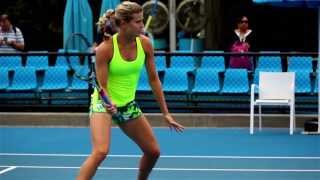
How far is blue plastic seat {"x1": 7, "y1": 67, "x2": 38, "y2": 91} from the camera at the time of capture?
17.3 meters

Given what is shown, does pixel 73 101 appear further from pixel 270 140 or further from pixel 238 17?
pixel 238 17

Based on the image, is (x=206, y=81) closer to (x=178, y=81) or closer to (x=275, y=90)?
(x=178, y=81)

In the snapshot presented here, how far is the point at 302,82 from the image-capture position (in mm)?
16469

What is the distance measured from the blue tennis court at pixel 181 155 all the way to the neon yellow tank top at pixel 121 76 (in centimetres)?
273

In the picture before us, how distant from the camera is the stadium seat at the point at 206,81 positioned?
16.8m

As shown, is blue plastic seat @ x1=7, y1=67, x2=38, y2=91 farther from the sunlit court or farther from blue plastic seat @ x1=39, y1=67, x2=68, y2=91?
blue plastic seat @ x1=39, y1=67, x2=68, y2=91

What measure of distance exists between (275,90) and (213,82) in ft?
5.36

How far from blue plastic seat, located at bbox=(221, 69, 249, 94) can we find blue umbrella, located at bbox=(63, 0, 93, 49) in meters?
3.73

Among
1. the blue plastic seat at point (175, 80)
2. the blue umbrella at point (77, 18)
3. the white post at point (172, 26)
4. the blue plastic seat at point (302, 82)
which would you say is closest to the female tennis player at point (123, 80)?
the blue plastic seat at point (302, 82)

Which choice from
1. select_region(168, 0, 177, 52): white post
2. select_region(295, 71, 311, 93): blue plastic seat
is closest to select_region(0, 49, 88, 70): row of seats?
select_region(295, 71, 311, 93): blue plastic seat

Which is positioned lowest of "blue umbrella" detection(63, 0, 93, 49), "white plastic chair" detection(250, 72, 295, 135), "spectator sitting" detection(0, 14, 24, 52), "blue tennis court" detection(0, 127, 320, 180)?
"blue tennis court" detection(0, 127, 320, 180)

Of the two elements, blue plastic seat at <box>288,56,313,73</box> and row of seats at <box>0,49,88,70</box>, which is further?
row of seats at <box>0,49,88,70</box>

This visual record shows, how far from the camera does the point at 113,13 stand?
8250 millimetres

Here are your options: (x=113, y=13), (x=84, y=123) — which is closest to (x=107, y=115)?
(x=113, y=13)
